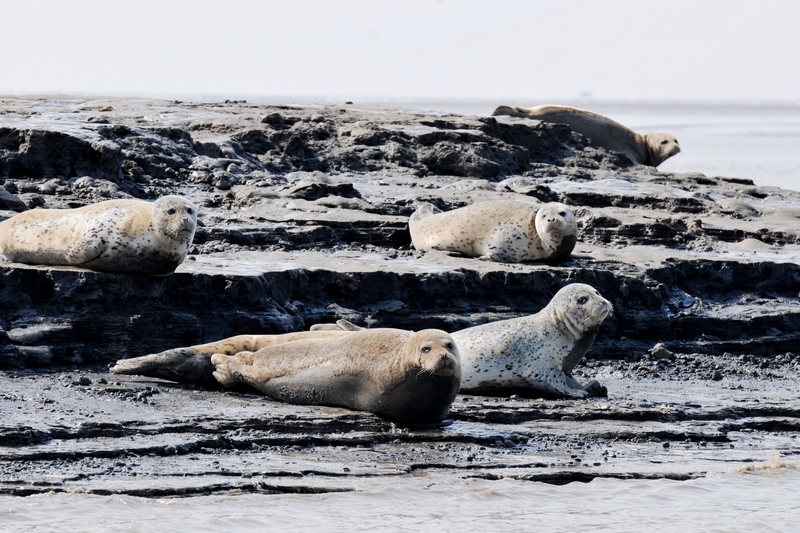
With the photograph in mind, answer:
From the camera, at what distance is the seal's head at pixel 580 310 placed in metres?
7.28

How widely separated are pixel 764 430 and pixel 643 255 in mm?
3332

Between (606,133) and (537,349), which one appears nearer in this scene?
(537,349)

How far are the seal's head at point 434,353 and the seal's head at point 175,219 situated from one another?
188 cm

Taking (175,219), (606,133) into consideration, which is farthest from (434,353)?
(606,133)

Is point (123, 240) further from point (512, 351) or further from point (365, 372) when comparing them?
point (512, 351)

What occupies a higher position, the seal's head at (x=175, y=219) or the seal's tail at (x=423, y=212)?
the seal's head at (x=175, y=219)

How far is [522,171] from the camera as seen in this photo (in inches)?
561

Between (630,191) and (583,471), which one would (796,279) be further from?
(583,471)

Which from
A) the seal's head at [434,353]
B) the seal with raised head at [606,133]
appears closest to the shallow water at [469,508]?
the seal's head at [434,353]

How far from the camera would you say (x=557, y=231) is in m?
9.27

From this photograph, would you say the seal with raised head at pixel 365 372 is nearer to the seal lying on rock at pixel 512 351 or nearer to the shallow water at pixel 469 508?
the seal lying on rock at pixel 512 351

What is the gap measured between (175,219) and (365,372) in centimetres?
182

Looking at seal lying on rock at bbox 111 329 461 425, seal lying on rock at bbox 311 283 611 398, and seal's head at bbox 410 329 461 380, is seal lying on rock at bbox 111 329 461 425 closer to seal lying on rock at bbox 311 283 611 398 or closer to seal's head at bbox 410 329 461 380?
seal's head at bbox 410 329 461 380

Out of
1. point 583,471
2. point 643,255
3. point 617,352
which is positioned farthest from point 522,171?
point 583,471
